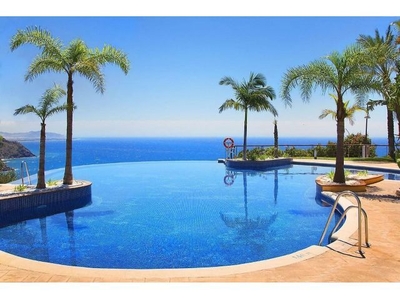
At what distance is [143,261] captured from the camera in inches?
213

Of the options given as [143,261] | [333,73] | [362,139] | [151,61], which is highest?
[151,61]

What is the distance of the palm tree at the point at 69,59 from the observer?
9891mm

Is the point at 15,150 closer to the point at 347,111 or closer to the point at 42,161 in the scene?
the point at 42,161

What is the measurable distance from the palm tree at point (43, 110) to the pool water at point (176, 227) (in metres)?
1.64

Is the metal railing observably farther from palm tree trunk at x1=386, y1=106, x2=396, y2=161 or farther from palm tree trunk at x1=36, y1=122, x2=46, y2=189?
palm tree trunk at x1=36, y1=122, x2=46, y2=189

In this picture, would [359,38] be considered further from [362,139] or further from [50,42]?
[50,42]

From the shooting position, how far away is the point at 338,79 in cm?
1066

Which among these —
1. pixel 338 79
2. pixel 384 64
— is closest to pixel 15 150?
pixel 338 79

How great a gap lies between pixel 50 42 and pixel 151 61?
1311cm

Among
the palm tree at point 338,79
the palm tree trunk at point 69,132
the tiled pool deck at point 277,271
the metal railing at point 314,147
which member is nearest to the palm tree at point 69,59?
the palm tree trunk at point 69,132

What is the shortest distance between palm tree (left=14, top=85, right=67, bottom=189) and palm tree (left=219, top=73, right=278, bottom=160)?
10.5 metres

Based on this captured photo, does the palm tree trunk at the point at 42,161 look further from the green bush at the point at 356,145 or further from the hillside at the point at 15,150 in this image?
the green bush at the point at 356,145
